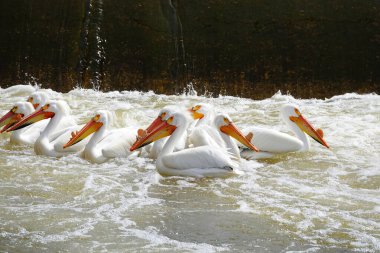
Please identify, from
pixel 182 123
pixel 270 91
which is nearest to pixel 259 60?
pixel 270 91

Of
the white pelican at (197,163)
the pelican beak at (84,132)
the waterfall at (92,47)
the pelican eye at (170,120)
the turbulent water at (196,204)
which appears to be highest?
the waterfall at (92,47)

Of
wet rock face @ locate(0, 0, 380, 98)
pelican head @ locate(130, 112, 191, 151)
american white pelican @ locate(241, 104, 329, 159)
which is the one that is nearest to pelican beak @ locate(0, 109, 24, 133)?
pelican head @ locate(130, 112, 191, 151)

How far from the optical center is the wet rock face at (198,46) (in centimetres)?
1016

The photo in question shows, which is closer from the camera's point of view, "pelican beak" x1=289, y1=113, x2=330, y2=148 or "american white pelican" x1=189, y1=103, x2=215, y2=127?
"pelican beak" x1=289, y1=113, x2=330, y2=148

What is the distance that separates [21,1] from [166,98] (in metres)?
2.93

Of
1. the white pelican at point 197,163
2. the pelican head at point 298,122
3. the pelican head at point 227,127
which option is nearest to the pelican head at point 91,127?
the white pelican at point 197,163

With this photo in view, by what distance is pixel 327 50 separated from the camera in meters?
10.2

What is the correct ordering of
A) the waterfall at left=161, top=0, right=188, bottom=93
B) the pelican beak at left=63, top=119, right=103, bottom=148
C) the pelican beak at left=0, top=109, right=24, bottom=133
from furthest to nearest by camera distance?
the waterfall at left=161, top=0, right=188, bottom=93 < the pelican beak at left=0, top=109, right=24, bottom=133 < the pelican beak at left=63, top=119, right=103, bottom=148

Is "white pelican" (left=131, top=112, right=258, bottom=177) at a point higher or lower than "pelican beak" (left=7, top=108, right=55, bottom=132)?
lower

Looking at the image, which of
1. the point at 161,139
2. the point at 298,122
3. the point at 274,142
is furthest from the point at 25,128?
the point at 298,122

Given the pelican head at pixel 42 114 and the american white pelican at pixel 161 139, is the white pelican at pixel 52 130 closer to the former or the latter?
the pelican head at pixel 42 114

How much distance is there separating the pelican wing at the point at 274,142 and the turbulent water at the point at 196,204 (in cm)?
11

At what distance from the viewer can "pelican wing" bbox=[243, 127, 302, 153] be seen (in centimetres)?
610

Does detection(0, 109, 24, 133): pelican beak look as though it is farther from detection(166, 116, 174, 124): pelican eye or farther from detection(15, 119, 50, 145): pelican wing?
detection(166, 116, 174, 124): pelican eye
